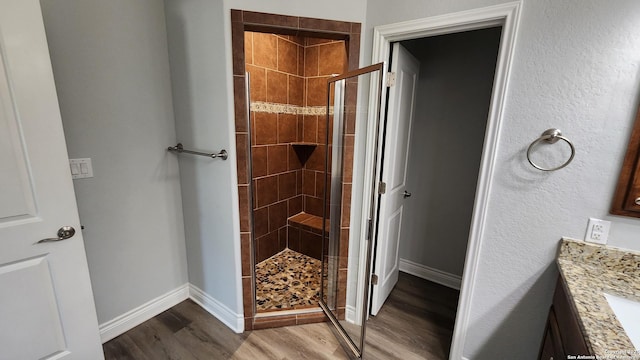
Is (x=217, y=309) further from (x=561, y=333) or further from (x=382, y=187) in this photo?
(x=561, y=333)

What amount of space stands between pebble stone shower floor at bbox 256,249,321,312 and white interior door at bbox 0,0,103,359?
3.95 ft

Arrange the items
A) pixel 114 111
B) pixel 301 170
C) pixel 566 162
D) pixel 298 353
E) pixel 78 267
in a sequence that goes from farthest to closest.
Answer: pixel 301 170
pixel 298 353
pixel 114 111
pixel 78 267
pixel 566 162

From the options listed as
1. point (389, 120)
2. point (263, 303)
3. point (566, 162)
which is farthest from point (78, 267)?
point (566, 162)

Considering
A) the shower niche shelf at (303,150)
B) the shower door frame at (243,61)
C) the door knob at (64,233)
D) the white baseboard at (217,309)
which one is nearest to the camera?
the door knob at (64,233)

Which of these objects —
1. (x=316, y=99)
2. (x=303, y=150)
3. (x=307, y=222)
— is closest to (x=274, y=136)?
(x=303, y=150)

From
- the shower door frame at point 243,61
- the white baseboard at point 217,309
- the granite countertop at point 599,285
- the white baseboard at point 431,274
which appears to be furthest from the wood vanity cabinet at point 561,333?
the white baseboard at point 217,309

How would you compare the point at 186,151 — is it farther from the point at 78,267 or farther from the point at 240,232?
the point at 78,267

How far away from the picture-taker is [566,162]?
3.98ft

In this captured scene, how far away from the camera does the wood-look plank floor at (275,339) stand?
177cm

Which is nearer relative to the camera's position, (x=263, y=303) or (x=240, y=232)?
(x=240, y=232)

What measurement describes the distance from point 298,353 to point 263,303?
566mm

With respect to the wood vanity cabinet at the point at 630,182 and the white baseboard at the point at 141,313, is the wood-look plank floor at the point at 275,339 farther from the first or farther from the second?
the wood vanity cabinet at the point at 630,182

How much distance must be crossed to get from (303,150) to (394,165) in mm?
1456

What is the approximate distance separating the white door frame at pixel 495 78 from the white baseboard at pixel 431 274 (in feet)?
3.25
